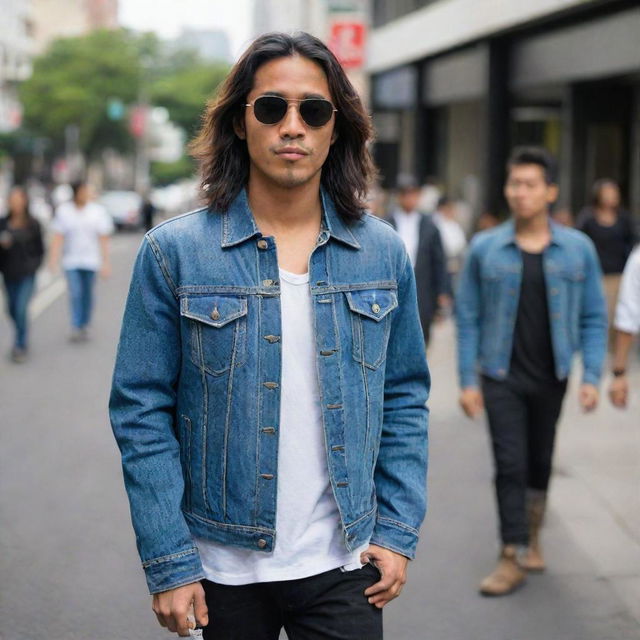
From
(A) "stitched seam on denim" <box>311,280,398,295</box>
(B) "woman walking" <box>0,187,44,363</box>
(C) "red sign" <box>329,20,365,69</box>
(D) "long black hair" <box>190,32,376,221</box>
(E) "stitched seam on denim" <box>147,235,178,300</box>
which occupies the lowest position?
(B) "woman walking" <box>0,187,44,363</box>

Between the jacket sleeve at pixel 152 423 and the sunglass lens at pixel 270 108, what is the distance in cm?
37

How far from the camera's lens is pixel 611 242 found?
41.1ft

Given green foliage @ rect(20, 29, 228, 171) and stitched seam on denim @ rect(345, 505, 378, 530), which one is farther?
green foliage @ rect(20, 29, 228, 171)

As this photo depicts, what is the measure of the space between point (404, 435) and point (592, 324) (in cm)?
293

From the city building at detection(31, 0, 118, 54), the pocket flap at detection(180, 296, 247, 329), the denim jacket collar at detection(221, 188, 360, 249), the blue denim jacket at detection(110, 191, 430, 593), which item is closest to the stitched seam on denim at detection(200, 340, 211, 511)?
the blue denim jacket at detection(110, 191, 430, 593)

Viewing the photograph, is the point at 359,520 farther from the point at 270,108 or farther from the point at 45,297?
the point at 45,297

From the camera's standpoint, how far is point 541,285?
17.7 feet

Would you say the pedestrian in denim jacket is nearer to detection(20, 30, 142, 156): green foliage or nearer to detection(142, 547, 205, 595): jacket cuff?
detection(142, 547, 205, 595): jacket cuff

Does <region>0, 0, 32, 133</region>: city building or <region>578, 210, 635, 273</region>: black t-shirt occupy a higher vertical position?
<region>0, 0, 32, 133</region>: city building

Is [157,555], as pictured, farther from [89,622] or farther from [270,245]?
[89,622]

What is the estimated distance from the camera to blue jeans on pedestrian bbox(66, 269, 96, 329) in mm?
14531

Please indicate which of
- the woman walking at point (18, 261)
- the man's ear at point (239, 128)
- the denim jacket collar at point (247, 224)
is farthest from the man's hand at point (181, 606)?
the woman walking at point (18, 261)

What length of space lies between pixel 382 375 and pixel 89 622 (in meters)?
2.65

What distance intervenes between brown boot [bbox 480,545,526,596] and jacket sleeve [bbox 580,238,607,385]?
85 cm
